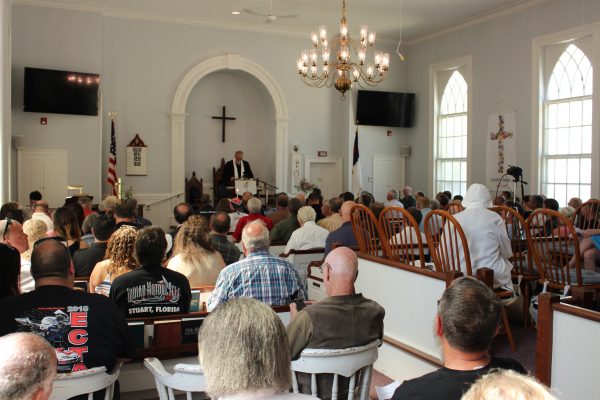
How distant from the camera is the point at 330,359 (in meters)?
2.45

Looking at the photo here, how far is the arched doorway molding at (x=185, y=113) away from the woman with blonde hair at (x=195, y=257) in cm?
847

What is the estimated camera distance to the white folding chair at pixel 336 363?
245 centimetres

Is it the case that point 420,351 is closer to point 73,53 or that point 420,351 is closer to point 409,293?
point 409,293

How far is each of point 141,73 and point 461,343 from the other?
1140cm

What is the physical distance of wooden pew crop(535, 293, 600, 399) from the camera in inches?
111

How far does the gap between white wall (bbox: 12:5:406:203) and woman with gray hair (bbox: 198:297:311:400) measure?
35.7 feet

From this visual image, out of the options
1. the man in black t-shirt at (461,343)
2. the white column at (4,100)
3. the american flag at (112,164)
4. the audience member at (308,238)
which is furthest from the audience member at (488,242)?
the american flag at (112,164)

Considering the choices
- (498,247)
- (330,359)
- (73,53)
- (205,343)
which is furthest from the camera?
(73,53)

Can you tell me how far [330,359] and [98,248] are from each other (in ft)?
8.85

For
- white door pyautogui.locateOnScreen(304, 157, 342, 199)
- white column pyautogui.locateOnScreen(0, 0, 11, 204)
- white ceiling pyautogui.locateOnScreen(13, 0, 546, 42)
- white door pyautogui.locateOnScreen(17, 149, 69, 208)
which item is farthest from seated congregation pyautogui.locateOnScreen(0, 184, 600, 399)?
white door pyautogui.locateOnScreen(304, 157, 342, 199)

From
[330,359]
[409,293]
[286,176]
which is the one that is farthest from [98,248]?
[286,176]

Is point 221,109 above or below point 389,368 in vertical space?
above

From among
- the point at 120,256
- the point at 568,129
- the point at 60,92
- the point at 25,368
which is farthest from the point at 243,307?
the point at 60,92

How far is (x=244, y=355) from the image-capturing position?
5.06 feet
